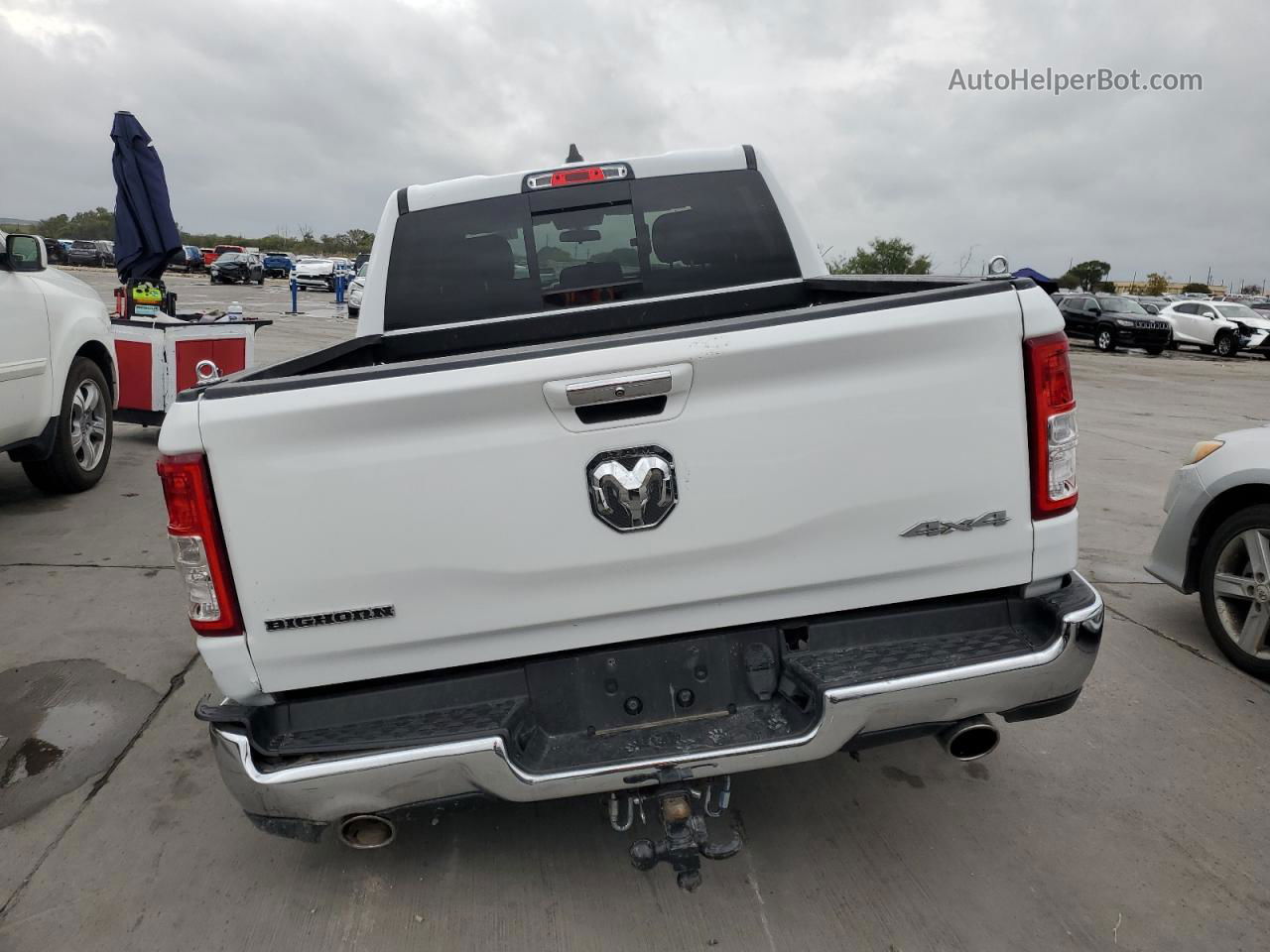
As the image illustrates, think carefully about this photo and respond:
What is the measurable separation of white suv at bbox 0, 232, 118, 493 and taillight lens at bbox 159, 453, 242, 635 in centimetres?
471

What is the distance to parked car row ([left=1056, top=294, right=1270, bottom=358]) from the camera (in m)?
27.4

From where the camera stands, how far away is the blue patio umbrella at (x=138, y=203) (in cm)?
944

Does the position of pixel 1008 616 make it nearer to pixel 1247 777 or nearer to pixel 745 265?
pixel 1247 777

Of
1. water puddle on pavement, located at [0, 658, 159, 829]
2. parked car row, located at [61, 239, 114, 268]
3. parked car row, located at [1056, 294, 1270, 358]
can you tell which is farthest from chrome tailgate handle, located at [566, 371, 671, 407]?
parked car row, located at [61, 239, 114, 268]

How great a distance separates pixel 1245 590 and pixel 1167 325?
2668cm

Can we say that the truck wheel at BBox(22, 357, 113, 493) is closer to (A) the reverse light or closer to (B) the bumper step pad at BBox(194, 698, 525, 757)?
(B) the bumper step pad at BBox(194, 698, 525, 757)

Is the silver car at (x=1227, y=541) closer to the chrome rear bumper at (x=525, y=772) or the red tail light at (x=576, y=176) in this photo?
the chrome rear bumper at (x=525, y=772)

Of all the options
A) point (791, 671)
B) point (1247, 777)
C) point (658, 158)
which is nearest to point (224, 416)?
point (791, 671)

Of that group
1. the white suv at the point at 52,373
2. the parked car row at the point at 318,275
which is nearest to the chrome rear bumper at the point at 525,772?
the white suv at the point at 52,373

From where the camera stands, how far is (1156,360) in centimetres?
2592

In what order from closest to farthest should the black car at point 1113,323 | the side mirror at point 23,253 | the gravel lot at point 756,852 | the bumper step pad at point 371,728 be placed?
the bumper step pad at point 371,728 < the gravel lot at point 756,852 < the side mirror at point 23,253 < the black car at point 1113,323

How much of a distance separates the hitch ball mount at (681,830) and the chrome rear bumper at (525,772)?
89 mm

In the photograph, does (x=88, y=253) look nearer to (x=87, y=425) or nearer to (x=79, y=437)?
(x=87, y=425)

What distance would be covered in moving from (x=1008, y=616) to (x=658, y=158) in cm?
259
